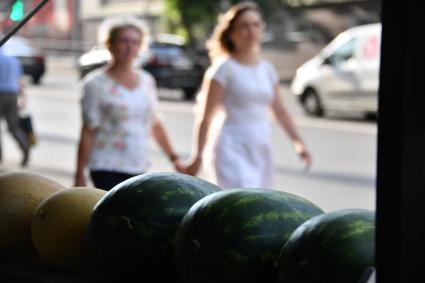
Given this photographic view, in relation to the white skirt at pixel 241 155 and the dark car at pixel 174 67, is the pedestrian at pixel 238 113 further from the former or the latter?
the dark car at pixel 174 67

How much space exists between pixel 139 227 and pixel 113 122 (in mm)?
3488

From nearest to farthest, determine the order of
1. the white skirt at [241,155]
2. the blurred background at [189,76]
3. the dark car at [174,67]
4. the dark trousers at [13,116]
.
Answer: the white skirt at [241,155]
the blurred background at [189,76]
the dark trousers at [13,116]
the dark car at [174,67]

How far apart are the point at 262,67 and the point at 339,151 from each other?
25.1ft

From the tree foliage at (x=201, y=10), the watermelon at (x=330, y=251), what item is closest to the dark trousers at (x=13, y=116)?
the watermelon at (x=330, y=251)

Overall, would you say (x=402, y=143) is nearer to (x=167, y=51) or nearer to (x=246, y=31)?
(x=246, y=31)

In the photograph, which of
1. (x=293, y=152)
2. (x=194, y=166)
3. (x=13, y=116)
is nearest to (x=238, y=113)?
(x=194, y=166)

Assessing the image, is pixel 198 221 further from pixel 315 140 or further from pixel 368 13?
pixel 368 13

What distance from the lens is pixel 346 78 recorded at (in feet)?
57.7

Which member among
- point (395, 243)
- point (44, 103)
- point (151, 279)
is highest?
point (395, 243)

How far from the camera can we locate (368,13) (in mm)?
33531

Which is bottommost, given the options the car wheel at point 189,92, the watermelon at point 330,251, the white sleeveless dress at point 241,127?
the car wheel at point 189,92

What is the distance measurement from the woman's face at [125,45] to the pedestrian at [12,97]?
18.7 ft

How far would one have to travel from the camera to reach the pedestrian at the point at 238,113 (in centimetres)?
500

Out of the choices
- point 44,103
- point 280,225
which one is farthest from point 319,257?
point 44,103
